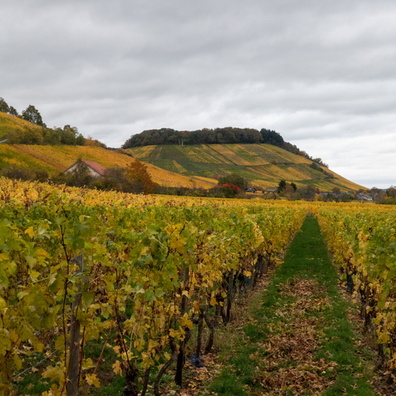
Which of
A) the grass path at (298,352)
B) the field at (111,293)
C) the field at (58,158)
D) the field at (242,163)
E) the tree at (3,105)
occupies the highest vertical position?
the tree at (3,105)

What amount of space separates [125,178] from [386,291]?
4518 cm

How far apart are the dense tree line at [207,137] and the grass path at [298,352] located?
400ft

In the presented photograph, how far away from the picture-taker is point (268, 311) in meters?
9.74

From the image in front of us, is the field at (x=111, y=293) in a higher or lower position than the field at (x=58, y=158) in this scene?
lower

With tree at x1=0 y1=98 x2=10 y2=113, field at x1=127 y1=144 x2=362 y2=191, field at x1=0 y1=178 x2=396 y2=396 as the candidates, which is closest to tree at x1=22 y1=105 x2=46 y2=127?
tree at x1=0 y1=98 x2=10 y2=113

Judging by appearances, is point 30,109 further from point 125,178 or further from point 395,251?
point 395,251

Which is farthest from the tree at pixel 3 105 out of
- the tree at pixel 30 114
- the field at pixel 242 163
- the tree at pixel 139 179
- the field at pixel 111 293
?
the field at pixel 111 293

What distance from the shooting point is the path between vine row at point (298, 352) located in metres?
5.98

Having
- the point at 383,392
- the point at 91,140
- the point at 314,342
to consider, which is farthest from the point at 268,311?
the point at 91,140

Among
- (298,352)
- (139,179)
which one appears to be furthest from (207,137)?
(298,352)

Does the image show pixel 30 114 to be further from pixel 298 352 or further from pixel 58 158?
pixel 298 352

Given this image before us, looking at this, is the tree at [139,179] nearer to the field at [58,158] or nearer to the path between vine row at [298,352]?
the field at [58,158]

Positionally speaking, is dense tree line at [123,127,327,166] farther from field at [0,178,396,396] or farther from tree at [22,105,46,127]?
field at [0,178,396,396]

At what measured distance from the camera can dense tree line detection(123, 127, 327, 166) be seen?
13085 cm
